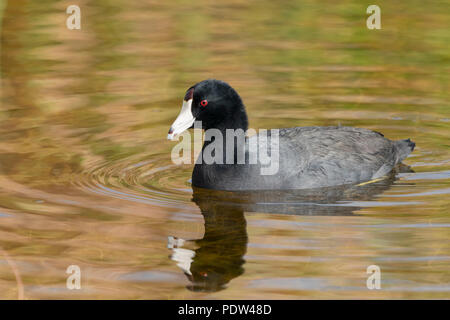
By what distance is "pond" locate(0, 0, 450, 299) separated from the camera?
5.65 metres

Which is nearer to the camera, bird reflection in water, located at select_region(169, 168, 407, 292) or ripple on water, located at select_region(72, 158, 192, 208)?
bird reflection in water, located at select_region(169, 168, 407, 292)

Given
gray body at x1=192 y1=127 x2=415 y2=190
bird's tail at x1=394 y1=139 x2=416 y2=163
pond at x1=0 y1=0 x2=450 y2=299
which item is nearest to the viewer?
pond at x1=0 y1=0 x2=450 y2=299

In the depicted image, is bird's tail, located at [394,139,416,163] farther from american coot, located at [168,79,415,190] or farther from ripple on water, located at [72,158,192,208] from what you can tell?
ripple on water, located at [72,158,192,208]

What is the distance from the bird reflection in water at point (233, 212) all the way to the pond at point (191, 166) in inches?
0.7

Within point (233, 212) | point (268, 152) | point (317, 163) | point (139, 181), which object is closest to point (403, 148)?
point (317, 163)

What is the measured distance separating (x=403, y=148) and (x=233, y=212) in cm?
231

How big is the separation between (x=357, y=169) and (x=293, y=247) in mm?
1995

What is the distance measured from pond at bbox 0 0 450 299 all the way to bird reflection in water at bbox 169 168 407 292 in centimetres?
2

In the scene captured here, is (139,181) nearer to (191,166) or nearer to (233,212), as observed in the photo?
(191,166)

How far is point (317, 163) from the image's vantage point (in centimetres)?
752

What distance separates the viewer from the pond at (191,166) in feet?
18.5

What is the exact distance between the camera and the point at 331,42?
12.4 metres

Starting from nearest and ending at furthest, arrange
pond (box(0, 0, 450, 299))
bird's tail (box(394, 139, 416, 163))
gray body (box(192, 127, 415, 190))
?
pond (box(0, 0, 450, 299)), gray body (box(192, 127, 415, 190)), bird's tail (box(394, 139, 416, 163))

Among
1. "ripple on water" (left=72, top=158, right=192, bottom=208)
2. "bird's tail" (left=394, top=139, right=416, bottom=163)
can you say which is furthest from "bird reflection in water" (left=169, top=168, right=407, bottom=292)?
"bird's tail" (left=394, top=139, right=416, bottom=163)
